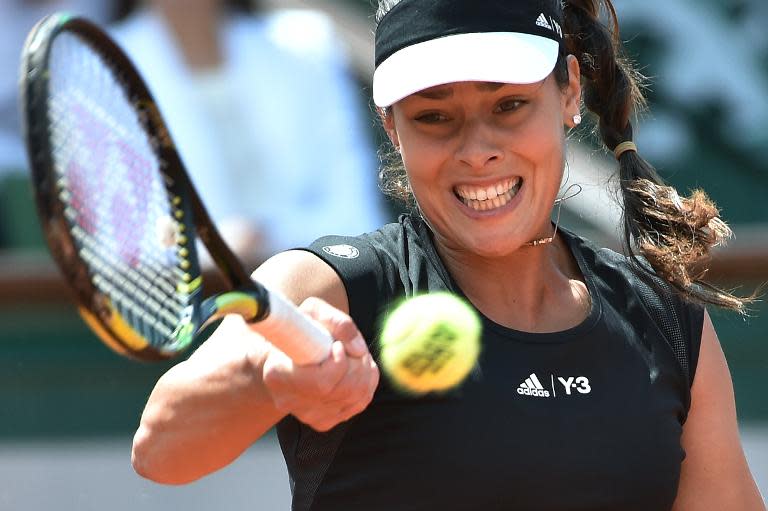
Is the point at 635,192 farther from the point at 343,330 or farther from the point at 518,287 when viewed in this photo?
the point at 343,330

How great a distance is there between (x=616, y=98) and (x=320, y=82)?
1.85 meters

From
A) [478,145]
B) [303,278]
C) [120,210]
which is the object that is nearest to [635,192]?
[478,145]

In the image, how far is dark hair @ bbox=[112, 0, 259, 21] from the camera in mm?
3951

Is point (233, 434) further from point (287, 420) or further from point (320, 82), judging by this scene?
point (320, 82)

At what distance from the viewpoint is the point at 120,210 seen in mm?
1490

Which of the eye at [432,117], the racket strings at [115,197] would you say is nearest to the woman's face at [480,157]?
the eye at [432,117]

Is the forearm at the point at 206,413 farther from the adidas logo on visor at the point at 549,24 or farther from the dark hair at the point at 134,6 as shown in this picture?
the dark hair at the point at 134,6

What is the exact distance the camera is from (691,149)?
4625mm

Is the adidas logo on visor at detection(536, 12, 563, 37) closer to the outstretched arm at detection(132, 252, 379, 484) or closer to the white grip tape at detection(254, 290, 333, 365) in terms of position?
the outstretched arm at detection(132, 252, 379, 484)

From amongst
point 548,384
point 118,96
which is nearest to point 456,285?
point 548,384

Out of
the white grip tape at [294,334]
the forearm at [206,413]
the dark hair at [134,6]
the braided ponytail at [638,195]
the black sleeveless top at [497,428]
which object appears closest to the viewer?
the white grip tape at [294,334]

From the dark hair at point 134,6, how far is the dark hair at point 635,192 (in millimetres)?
1793

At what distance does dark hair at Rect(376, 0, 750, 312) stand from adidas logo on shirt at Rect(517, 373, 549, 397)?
1.15 ft

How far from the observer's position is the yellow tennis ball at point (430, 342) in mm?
1784
